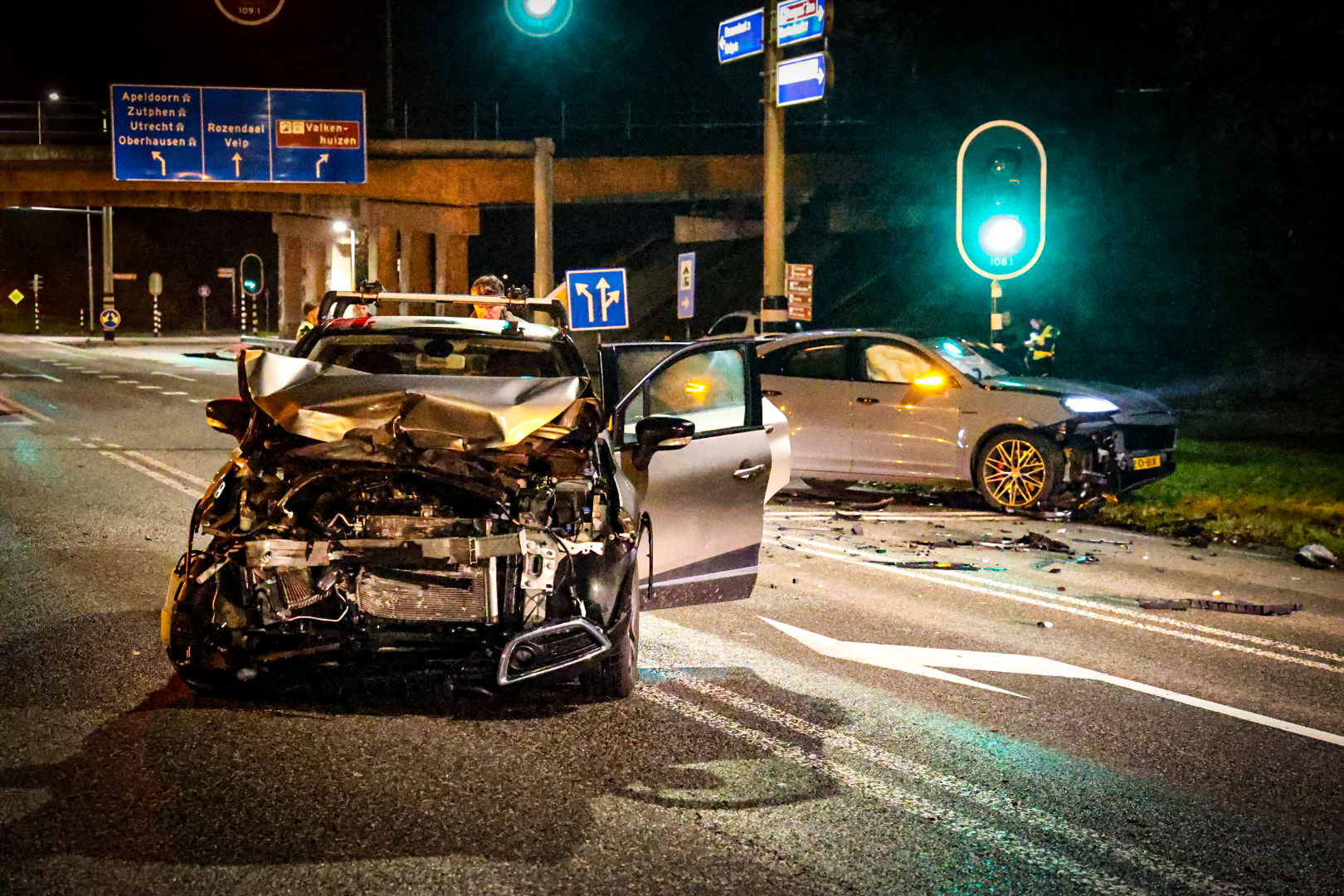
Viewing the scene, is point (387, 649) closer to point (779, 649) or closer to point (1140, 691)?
point (779, 649)

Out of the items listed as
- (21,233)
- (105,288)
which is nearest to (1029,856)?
(105,288)

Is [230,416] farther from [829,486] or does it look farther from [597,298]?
[597,298]

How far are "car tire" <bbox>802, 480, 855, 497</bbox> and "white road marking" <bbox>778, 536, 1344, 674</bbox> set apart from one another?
2808 mm

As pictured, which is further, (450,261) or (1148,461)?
(450,261)

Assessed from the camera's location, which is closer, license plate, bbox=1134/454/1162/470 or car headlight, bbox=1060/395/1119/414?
car headlight, bbox=1060/395/1119/414

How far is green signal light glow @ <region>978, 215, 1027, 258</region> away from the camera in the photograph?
1469cm

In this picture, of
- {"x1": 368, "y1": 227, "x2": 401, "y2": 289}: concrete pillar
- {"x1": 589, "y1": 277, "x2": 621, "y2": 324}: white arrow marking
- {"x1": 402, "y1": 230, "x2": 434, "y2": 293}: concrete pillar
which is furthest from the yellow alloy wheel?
{"x1": 368, "y1": 227, "x2": 401, "y2": 289}: concrete pillar

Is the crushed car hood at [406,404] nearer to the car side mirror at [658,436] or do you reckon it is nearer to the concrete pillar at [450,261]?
the car side mirror at [658,436]

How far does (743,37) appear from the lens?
1983cm

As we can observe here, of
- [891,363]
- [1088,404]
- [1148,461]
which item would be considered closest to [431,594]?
[1088,404]

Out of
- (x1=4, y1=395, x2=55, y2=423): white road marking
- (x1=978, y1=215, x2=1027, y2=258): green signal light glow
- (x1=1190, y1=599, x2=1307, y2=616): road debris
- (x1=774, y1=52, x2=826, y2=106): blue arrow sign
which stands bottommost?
(x1=1190, y1=599, x2=1307, y2=616): road debris

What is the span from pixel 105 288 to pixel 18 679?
5200cm

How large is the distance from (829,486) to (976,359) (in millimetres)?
1882

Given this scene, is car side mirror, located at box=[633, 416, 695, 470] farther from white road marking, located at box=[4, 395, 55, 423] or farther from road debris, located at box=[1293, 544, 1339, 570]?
white road marking, located at box=[4, 395, 55, 423]
